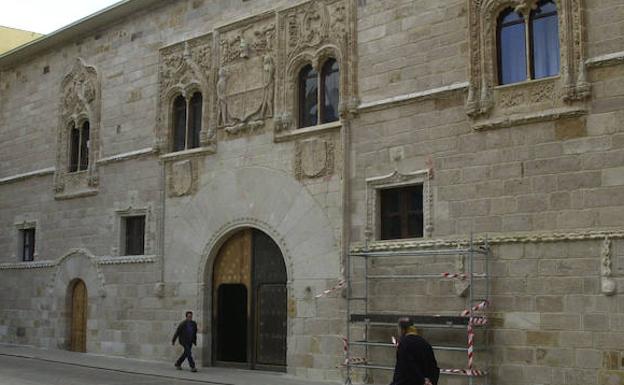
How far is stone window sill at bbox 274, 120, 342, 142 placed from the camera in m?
15.5

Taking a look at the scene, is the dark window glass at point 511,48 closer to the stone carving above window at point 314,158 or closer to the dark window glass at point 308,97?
the stone carving above window at point 314,158

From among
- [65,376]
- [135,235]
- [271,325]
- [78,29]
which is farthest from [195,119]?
[65,376]

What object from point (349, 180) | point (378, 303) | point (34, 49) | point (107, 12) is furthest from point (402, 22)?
point (34, 49)

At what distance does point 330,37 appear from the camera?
51.6 feet

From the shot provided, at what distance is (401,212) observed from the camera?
14.4 m

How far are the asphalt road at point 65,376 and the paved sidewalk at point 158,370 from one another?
23 cm

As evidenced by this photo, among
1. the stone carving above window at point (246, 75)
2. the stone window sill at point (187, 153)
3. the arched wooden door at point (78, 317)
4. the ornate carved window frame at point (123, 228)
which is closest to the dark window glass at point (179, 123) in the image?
the stone window sill at point (187, 153)

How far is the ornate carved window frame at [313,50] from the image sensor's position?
50.0 ft

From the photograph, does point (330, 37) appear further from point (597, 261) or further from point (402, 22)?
point (597, 261)

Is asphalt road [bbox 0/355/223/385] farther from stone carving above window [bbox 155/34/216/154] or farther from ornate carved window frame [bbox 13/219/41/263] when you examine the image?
ornate carved window frame [bbox 13/219/41/263]

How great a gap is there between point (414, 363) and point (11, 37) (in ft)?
93.7

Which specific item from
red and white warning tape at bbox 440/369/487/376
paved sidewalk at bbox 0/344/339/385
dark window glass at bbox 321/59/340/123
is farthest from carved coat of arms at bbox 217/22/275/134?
red and white warning tape at bbox 440/369/487/376

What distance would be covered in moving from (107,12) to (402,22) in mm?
9211

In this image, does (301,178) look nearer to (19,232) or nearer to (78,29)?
(78,29)
